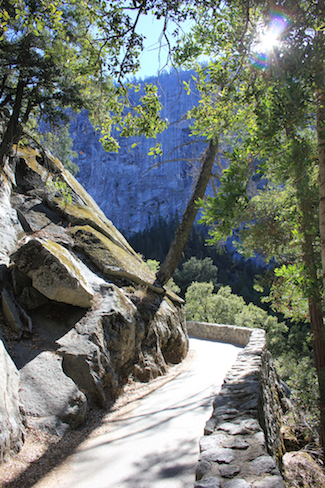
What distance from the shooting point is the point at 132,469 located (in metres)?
3.11

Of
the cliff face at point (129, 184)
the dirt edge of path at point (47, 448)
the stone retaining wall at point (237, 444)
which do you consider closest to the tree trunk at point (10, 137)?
the dirt edge of path at point (47, 448)

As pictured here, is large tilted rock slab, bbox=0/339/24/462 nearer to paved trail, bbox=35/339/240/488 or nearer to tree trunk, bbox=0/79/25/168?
paved trail, bbox=35/339/240/488

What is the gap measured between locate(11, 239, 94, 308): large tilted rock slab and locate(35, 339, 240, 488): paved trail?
2.25 m

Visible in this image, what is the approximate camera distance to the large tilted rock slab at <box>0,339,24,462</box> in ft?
9.83

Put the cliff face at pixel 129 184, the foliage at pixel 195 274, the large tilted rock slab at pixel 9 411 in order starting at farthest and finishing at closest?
1. the cliff face at pixel 129 184
2. the foliage at pixel 195 274
3. the large tilted rock slab at pixel 9 411

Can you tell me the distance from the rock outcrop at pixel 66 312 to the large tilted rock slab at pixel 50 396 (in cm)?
1

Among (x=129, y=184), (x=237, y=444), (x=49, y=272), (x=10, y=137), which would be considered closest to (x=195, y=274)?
(x=129, y=184)

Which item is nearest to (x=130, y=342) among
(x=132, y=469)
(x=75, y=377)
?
(x=75, y=377)

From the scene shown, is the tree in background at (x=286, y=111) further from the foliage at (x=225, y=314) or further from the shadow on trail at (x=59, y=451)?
the foliage at (x=225, y=314)

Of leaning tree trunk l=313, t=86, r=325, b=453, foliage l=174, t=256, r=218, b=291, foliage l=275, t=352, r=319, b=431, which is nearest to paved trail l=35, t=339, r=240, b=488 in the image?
foliage l=275, t=352, r=319, b=431

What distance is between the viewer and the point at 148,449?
352cm

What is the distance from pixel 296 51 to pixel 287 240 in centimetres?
→ 279

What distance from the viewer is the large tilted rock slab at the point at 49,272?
515 cm

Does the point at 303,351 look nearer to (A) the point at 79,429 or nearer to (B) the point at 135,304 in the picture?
(B) the point at 135,304
